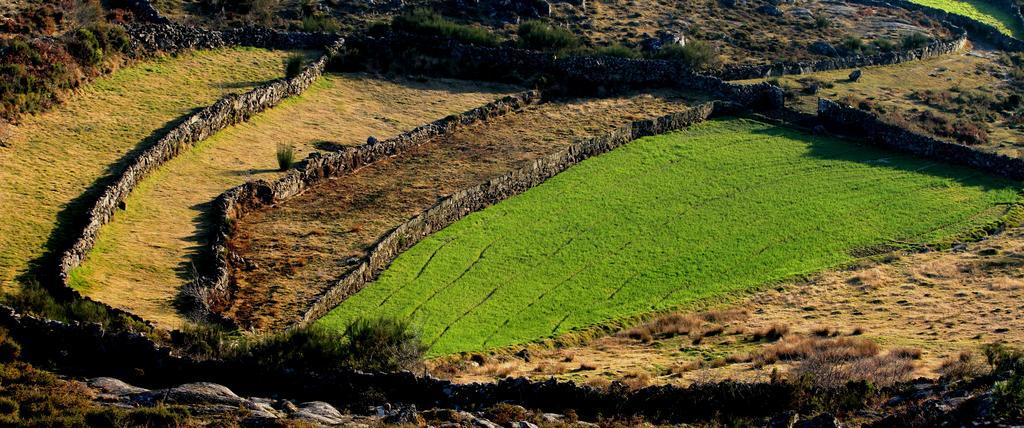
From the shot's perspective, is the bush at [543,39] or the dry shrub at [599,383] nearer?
the dry shrub at [599,383]

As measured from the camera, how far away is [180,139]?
4575cm

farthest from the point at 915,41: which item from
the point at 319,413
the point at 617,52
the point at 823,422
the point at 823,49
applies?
the point at 319,413

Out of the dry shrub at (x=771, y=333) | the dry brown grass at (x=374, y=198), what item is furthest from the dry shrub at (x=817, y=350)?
the dry brown grass at (x=374, y=198)

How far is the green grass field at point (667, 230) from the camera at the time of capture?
3788 cm

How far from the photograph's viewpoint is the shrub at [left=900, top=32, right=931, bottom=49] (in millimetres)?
76312

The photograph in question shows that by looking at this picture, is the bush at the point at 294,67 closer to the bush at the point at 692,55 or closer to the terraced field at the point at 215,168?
the terraced field at the point at 215,168

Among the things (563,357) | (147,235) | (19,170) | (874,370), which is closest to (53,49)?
(19,170)

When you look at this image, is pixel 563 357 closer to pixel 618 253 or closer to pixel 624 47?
pixel 618 253

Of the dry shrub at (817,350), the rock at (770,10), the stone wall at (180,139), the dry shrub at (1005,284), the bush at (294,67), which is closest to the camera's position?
the dry shrub at (817,350)

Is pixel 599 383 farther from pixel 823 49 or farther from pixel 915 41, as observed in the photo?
pixel 915 41

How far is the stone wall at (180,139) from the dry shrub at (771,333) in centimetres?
1777

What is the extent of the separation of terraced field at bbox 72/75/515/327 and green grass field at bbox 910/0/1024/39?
4589cm

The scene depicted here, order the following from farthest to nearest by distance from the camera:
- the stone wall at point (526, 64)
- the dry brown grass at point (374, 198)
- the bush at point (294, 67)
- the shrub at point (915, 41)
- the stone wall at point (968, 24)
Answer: the stone wall at point (968, 24) < the shrub at point (915, 41) < the stone wall at point (526, 64) < the bush at point (294, 67) < the dry brown grass at point (374, 198)

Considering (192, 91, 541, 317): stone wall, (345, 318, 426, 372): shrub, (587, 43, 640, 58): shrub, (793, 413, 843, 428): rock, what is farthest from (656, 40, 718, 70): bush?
(793, 413, 843, 428): rock
